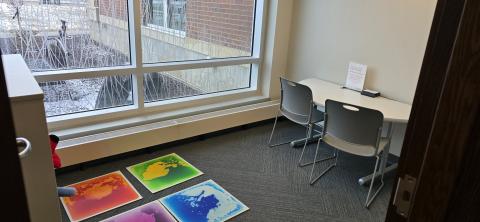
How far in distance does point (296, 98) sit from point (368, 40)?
0.91 metres

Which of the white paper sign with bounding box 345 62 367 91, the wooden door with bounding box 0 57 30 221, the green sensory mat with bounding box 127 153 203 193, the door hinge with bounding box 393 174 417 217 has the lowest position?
the green sensory mat with bounding box 127 153 203 193

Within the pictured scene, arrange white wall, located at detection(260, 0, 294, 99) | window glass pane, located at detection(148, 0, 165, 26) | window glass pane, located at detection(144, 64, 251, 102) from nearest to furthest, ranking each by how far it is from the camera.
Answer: window glass pane, located at detection(148, 0, 165, 26) < window glass pane, located at detection(144, 64, 251, 102) < white wall, located at detection(260, 0, 294, 99)

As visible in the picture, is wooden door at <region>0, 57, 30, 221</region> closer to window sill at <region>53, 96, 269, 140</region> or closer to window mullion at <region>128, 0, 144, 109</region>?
window sill at <region>53, 96, 269, 140</region>

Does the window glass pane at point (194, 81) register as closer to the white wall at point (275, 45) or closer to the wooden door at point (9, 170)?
the white wall at point (275, 45)

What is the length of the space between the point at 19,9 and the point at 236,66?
84.5 inches

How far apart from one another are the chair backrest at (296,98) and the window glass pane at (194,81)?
2.98 ft

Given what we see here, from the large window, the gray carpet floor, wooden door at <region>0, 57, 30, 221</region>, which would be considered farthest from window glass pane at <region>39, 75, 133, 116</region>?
wooden door at <region>0, 57, 30, 221</region>

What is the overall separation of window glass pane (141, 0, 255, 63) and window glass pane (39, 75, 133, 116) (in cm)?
36

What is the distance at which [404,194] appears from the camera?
76cm

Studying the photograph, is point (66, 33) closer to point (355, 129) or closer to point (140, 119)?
point (140, 119)

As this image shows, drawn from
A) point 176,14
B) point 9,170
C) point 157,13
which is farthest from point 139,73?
point 9,170

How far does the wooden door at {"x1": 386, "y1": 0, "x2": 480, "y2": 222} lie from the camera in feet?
1.84

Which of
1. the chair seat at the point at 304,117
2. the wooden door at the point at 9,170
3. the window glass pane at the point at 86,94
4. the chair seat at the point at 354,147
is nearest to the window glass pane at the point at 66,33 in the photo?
the window glass pane at the point at 86,94

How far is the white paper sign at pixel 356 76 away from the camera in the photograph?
315cm
